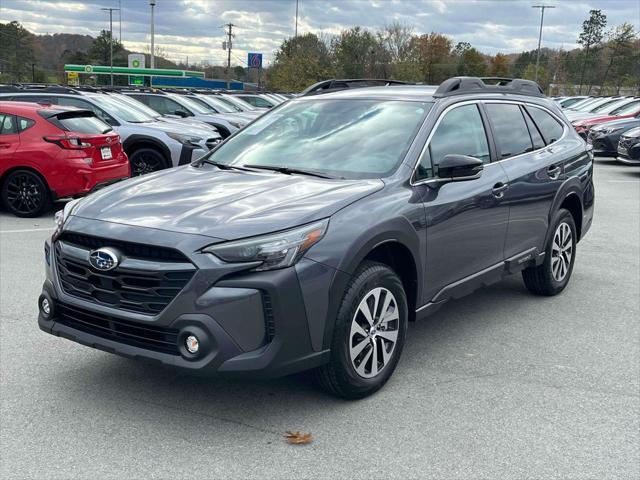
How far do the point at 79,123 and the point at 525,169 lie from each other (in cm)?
692

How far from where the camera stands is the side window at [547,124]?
20.2ft

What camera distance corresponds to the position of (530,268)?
621 cm

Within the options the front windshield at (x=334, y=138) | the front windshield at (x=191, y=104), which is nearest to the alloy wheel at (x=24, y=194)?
the front windshield at (x=334, y=138)

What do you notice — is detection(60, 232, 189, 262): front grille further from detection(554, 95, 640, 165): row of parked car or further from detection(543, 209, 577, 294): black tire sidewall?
detection(554, 95, 640, 165): row of parked car

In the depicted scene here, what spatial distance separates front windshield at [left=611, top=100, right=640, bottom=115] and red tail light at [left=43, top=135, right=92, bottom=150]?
17705 millimetres

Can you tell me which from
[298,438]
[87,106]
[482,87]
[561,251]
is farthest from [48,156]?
[298,438]

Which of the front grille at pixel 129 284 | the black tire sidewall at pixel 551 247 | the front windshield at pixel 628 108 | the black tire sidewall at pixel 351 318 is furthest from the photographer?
the front windshield at pixel 628 108

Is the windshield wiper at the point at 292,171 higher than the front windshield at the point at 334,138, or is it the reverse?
the front windshield at the point at 334,138

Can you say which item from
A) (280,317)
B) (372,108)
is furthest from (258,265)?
(372,108)

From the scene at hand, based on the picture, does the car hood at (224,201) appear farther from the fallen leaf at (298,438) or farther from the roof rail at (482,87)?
the roof rail at (482,87)

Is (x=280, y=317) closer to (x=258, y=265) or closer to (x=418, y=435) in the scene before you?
(x=258, y=265)

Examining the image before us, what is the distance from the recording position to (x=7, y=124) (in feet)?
33.6

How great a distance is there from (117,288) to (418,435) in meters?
1.71

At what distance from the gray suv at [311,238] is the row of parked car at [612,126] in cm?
1110
